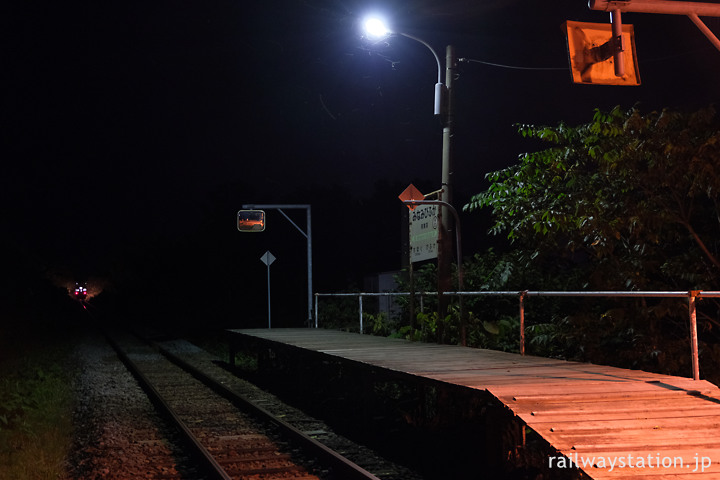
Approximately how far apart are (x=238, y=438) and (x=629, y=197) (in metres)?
6.04

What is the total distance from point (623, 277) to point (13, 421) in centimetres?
853

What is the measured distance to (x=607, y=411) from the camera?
580 cm

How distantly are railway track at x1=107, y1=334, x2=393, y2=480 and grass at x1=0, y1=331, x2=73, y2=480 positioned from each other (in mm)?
1422

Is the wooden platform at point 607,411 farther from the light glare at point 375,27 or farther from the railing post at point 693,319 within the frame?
the light glare at point 375,27

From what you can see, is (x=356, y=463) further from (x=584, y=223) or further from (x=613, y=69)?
(x=613, y=69)

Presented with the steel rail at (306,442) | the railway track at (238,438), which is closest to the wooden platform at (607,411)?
the steel rail at (306,442)

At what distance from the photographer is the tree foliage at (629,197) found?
9312 mm

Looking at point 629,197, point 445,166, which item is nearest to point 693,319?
point 629,197

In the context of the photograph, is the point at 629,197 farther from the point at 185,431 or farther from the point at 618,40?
the point at 185,431

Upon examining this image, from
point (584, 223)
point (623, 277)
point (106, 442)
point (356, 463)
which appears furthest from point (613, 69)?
point (106, 442)

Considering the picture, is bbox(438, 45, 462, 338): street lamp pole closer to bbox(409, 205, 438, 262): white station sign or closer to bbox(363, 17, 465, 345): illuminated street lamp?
bbox(363, 17, 465, 345): illuminated street lamp

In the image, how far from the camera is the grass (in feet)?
25.4

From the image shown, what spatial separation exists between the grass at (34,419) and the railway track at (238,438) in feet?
4.66

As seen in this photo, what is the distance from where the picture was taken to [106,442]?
29.0 feet
